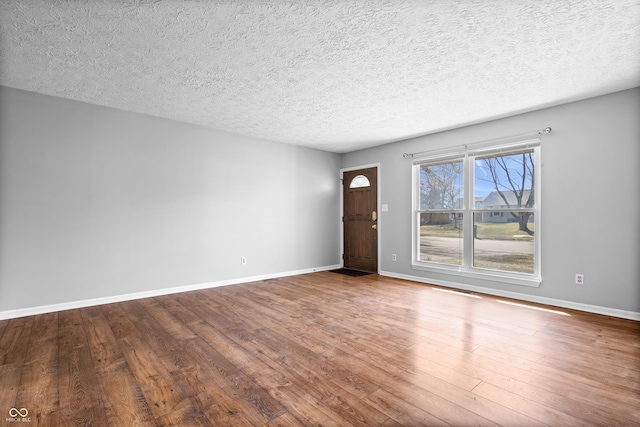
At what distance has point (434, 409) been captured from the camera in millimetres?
1728

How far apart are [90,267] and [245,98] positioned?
9.64 ft

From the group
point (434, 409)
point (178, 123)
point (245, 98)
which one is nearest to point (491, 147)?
point (245, 98)

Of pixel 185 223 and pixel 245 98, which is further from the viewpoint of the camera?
pixel 185 223

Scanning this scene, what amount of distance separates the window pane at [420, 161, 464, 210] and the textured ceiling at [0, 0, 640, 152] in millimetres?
1115

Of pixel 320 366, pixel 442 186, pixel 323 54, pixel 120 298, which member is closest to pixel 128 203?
pixel 120 298

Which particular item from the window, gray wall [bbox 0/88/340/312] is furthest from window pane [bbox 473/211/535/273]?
gray wall [bbox 0/88/340/312]

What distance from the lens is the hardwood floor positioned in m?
1.70

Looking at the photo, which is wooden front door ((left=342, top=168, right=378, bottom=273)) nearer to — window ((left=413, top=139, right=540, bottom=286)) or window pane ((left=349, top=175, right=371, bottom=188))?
window pane ((left=349, top=175, right=371, bottom=188))

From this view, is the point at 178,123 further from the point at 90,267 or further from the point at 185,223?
the point at 90,267

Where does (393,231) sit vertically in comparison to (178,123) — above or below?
below

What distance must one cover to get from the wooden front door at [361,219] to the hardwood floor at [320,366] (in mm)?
2390

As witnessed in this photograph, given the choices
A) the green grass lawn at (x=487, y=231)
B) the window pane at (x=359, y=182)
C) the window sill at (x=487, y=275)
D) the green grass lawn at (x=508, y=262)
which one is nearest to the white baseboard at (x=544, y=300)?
the window sill at (x=487, y=275)

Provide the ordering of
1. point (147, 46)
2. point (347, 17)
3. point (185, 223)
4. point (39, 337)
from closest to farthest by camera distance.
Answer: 1. point (347, 17)
2. point (147, 46)
3. point (39, 337)
4. point (185, 223)

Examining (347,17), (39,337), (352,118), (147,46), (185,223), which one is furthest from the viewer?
(185,223)
